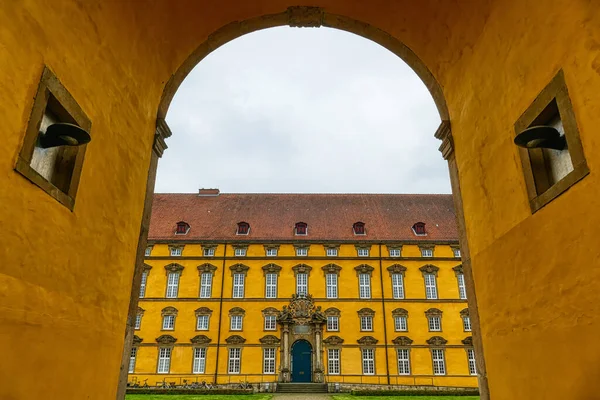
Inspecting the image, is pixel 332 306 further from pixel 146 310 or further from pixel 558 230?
pixel 558 230

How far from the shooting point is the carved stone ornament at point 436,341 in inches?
1234

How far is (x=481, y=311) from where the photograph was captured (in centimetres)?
589

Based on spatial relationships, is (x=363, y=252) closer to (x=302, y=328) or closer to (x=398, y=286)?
(x=398, y=286)

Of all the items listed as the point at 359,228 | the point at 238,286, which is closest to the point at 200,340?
the point at 238,286

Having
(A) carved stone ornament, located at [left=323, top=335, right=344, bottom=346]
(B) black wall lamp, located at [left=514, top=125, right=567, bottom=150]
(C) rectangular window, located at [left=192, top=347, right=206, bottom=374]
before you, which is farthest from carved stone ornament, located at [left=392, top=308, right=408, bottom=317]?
(B) black wall lamp, located at [left=514, top=125, right=567, bottom=150]

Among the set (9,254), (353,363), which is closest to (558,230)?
(9,254)

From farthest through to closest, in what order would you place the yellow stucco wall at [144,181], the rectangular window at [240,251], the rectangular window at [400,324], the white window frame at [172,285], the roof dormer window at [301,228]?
A: 1. the roof dormer window at [301,228]
2. the rectangular window at [240,251]
3. the white window frame at [172,285]
4. the rectangular window at [400,324]
5. the yellow stucco wall at [144,181]

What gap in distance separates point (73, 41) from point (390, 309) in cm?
3091

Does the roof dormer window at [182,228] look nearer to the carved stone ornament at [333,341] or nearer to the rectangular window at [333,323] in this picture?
the rectangular window at [333,323]

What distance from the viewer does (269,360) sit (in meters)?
31.1

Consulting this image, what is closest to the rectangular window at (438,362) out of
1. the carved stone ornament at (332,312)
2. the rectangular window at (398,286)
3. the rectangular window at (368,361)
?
the rectangular window at (368,361)

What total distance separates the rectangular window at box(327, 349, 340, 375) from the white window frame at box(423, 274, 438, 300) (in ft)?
26.2

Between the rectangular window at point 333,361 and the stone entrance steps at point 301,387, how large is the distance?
6.50 ft

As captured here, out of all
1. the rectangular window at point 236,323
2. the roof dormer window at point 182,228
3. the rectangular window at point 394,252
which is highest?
the roof dormer window at point 182,228
